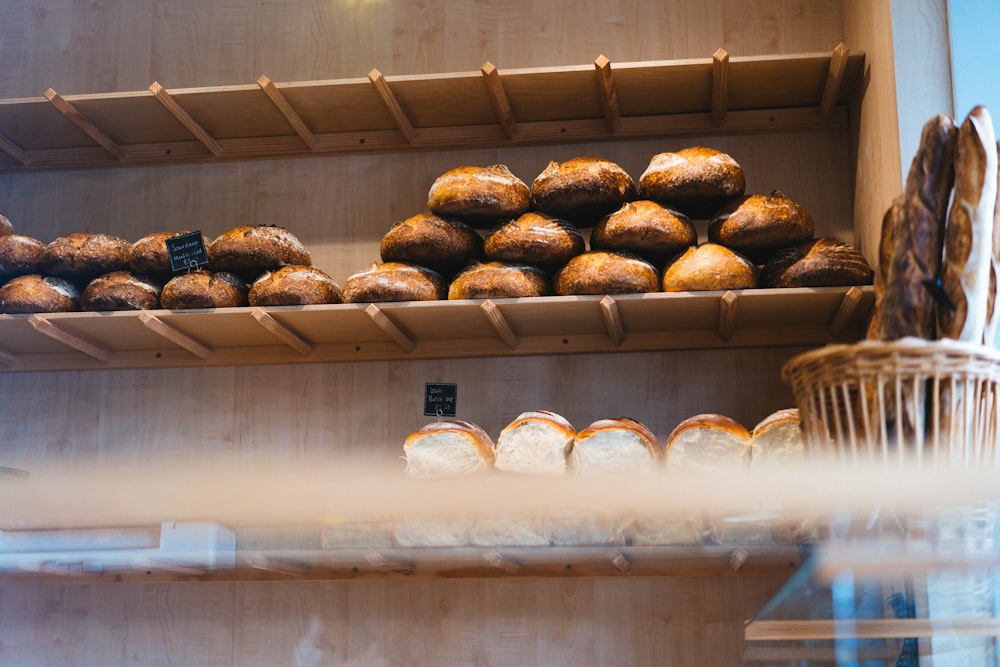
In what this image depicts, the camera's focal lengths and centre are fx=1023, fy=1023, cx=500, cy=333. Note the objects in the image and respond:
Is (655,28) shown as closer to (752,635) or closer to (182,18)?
(182,18)

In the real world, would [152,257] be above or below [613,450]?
above

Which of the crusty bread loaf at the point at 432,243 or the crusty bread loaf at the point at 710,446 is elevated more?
the crusty bread loaf at the point at 432,243

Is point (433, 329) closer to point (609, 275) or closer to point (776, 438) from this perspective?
point (609, 275)

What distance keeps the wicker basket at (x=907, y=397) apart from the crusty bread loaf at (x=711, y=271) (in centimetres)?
140

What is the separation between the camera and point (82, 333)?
2842mm

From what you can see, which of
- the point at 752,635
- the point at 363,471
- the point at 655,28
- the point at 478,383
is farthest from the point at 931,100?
the point at 363,471

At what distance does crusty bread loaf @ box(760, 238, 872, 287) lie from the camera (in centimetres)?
243

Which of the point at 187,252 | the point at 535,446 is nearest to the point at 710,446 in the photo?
the point at 535,446

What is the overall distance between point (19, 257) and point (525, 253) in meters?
1.41

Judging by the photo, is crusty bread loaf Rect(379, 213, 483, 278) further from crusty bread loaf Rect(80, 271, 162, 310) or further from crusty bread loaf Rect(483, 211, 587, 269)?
crusty bread loaf Rect(80, 271, 162, 310)

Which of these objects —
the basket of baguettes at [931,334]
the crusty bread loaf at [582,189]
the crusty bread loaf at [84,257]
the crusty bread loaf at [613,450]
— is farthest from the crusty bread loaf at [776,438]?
the crusty bread loaf at [84,257]

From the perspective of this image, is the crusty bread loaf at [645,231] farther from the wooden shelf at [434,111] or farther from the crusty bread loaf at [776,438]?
the crusty bread loaf at [776,438]

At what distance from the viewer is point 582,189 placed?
2.57 m

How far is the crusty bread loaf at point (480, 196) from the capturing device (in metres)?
2.62
